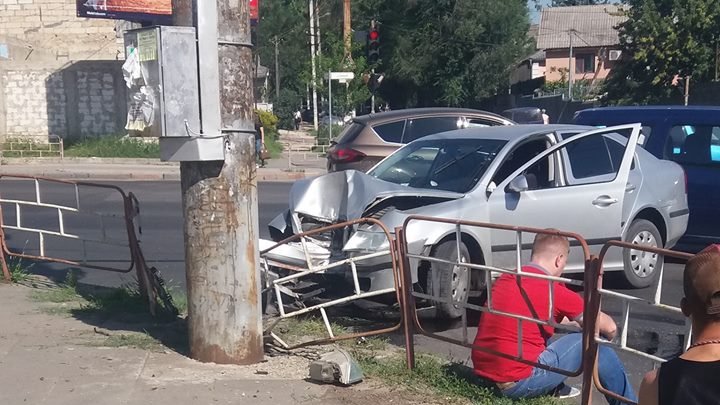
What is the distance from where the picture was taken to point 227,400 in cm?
576

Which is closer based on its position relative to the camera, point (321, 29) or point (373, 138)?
point (373, 138)

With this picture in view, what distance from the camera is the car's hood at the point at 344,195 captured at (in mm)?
8352

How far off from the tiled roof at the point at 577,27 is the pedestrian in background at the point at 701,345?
71.9 m

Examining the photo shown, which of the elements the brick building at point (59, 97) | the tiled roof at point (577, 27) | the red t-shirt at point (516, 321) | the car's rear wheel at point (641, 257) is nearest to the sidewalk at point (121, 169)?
the brick building at point (59, 97)

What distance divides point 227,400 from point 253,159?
1.66 metres

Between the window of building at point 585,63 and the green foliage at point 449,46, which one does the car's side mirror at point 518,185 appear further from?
the window of building at point 585,63

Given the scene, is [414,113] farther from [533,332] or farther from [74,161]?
[74,161]

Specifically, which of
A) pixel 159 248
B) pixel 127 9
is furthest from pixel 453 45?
pixel 159 248

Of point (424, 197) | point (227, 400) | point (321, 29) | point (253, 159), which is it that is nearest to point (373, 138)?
point (424, 197)

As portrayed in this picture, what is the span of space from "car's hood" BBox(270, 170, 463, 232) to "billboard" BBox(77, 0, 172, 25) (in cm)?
2267

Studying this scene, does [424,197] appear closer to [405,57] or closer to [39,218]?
[39,218]

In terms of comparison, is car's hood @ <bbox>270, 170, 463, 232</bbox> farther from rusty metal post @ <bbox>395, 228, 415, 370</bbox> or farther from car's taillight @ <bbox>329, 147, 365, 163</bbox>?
car's taillight @ <bbox>329, 147, 365, 163</bbox>

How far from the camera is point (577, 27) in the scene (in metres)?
78.0

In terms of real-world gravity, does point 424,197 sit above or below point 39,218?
above
